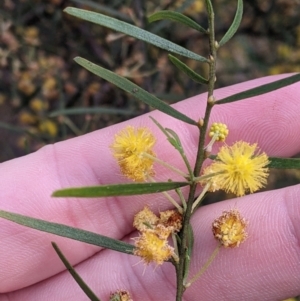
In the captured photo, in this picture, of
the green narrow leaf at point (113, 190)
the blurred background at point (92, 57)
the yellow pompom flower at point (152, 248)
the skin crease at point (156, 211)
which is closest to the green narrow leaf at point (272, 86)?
the green narrow leaf at point (113, 190)

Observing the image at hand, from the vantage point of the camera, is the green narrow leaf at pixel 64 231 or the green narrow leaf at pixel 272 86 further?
the green narrow leaf at pixel 64 231

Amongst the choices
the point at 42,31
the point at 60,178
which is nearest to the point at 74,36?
the point at 42,31

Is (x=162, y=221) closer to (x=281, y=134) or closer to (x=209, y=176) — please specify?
(x=209, y=176)

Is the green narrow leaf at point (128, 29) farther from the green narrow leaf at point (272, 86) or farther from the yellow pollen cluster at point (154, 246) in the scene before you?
the yellow pollen cluster at point (154, 246)

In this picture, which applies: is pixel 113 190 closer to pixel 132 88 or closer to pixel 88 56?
pixel 132 88

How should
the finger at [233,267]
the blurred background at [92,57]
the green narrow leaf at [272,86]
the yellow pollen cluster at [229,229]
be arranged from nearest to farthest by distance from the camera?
the green narrow leaf at [272,86] → the yellow pollen cluster at [229,229] → the finger at [233,267] → the blurred background at [92,57]

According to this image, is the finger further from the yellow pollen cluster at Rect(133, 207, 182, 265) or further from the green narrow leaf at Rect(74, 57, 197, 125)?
the green narrow leaf at Rect(74, 57, 197, 125)

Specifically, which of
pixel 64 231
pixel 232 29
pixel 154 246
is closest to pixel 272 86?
pixel 232 29
